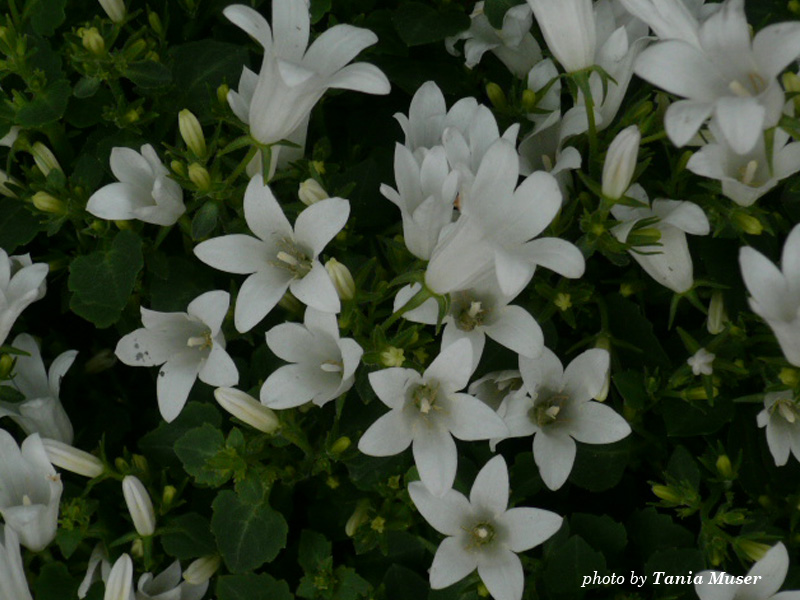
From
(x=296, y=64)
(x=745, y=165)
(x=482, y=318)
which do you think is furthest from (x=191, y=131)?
(x=745, y=165)

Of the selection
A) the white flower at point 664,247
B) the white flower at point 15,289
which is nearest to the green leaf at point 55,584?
the white flower at point 15,289

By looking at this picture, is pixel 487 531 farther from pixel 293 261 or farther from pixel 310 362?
pixel 293 261

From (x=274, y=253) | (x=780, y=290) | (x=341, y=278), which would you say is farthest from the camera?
(x=274, y=253)

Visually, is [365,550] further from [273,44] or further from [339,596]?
[273,44]

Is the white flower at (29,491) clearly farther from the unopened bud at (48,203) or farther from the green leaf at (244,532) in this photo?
the unopened bud at (48,203)

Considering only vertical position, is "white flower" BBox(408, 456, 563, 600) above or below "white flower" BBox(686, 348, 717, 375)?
below

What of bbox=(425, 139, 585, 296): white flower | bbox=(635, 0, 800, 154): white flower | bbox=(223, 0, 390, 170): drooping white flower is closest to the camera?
bbox=(635, 0, 800, 154): white flower

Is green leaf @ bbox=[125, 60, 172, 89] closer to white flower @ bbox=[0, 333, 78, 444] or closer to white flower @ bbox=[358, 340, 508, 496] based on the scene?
white flower @ bbox=[0, 333, 78, 444]

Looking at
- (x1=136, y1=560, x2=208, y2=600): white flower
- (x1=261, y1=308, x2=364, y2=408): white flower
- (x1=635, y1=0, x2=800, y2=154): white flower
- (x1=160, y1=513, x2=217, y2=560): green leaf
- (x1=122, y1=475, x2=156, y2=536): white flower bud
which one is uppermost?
(x1=635, y1=0, x2=800, y2=154): white flower

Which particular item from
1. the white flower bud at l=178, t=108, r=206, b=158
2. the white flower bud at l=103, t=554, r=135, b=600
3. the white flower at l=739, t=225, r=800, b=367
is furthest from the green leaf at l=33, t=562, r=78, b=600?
the white flower at l=739, t=225, r=800, b=367
